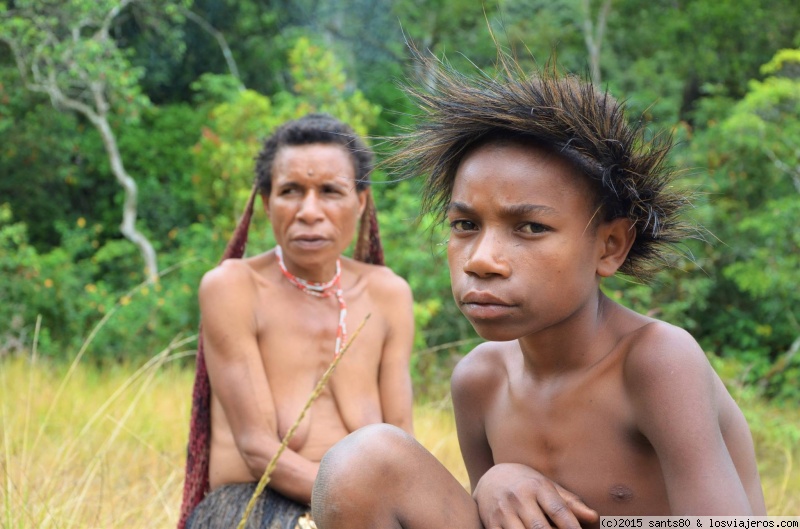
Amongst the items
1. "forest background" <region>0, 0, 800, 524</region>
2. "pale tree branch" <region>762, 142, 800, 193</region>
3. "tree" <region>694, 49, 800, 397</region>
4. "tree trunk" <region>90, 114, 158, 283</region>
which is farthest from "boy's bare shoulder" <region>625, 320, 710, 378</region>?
"tree trunk" <region>90, 114, 158, 283</region>

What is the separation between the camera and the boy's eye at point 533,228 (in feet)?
6.21

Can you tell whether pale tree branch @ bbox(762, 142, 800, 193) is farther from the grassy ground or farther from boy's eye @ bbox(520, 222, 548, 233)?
boy's eye @ bbox(520, 222, 548, 233)

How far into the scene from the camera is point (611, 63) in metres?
12.4

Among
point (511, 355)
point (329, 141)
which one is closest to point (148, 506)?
point (329, 141)

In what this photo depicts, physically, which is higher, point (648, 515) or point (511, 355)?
point (511, 355)

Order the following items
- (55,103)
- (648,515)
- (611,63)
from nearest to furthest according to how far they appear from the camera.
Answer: (648,515) → (55,103) → (611,63)

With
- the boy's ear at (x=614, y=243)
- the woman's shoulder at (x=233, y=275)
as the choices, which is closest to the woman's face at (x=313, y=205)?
the woman's shoulder at (x=233, y=275)

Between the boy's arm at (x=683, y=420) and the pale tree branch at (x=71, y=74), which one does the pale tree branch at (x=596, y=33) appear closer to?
the pale tree branch at (x=71, y=74)

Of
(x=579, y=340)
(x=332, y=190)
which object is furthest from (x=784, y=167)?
(x=579, y=340)

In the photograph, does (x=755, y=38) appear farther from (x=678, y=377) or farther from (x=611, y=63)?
(x=678, y=377)

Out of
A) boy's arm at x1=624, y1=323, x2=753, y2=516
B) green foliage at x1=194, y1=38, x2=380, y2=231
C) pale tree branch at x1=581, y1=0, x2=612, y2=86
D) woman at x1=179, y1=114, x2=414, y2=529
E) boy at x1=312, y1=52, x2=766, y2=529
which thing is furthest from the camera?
pale tree branch at x1=581, y1=0, x2=612, y2=86

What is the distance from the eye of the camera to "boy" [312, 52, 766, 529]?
184cm

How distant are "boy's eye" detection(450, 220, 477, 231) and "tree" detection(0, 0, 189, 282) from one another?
23.3 ft

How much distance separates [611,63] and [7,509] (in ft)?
36.4
